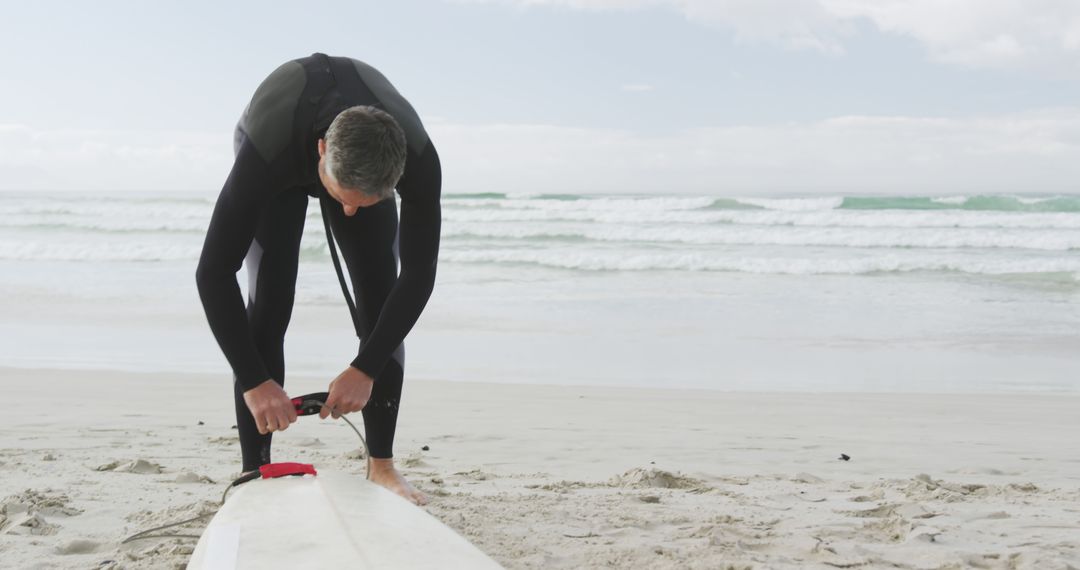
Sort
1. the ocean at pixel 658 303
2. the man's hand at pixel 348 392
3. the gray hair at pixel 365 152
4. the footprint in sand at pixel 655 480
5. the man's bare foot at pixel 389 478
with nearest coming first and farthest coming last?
the gray hair at pixel 365 152, the man's hand at pixel 348 392, the man's bare foot at pixel 389 478, the footprint in sand at pixel 655 480, the ocean at pixel 658 303

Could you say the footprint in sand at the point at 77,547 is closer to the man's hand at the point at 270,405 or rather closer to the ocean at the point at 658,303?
the man's hand at the point at 270,405

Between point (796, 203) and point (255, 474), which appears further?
point (796, 203)

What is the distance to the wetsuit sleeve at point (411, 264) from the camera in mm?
2398

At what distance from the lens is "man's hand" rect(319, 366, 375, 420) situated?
7.84 feet

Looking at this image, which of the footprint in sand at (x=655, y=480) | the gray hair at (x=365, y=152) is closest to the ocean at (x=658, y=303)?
the footprint in sand at (x=655, y=480)

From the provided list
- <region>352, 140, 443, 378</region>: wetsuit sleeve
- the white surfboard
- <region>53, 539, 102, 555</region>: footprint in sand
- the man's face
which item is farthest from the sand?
the man's face

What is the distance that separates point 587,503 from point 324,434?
1.67m

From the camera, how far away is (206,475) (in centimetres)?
338

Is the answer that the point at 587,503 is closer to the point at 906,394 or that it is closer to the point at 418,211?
the point at 418,211

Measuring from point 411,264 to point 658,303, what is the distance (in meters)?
7.03

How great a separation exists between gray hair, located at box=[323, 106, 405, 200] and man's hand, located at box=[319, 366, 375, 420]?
0.62m

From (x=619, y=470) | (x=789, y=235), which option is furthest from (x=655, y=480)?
(x=789, y=235)

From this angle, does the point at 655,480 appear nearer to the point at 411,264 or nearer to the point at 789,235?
the point at 411,264

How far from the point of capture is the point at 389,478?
300cm
